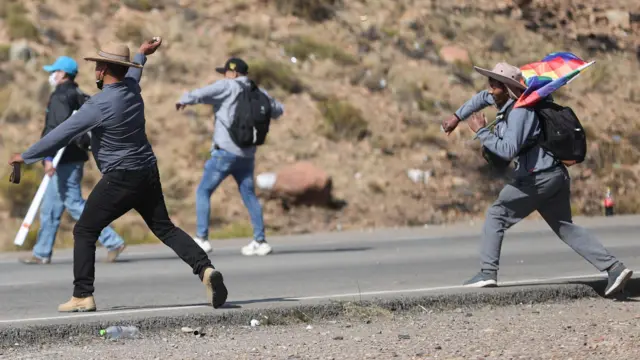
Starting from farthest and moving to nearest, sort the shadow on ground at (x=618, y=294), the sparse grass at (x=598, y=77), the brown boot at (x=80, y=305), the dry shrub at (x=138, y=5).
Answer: the sparse grass at (x=598, y=77) < the dry shrub at (x=138, y=5) < the shadow on ground at (x=618, y=294) < the brown boot at (x=80, y=305)

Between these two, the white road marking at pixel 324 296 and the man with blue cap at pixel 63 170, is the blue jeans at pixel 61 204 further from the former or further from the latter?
the white road marking at pixel 324 296

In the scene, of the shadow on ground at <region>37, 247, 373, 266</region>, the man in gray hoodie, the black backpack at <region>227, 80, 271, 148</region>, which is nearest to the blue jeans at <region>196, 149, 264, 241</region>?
the man in gray hoodie

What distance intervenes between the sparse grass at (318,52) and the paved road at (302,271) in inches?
457

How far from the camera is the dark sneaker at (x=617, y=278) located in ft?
32.5

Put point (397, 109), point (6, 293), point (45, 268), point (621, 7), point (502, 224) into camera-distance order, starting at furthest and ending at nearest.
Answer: point (621, 7) → point (397, 109) → point (45, 268) → point (6, 293) → point (502, 224)

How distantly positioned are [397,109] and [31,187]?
29.5ft

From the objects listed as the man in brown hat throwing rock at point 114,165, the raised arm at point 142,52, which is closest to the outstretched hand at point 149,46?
the raised arm at point 142,52

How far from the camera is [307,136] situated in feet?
80.1

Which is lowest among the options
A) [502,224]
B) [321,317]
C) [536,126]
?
[321,317]

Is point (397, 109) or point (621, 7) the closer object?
point (397, 109)

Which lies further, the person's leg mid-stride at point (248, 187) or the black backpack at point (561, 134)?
the person's leg mid-stride at point (248, 187)

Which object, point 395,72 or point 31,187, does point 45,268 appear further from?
point 395,72

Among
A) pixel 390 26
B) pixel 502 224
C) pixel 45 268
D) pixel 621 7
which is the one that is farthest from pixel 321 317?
pixel 621 7

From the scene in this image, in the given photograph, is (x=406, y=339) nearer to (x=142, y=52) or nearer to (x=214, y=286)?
(x=214, y=286)
